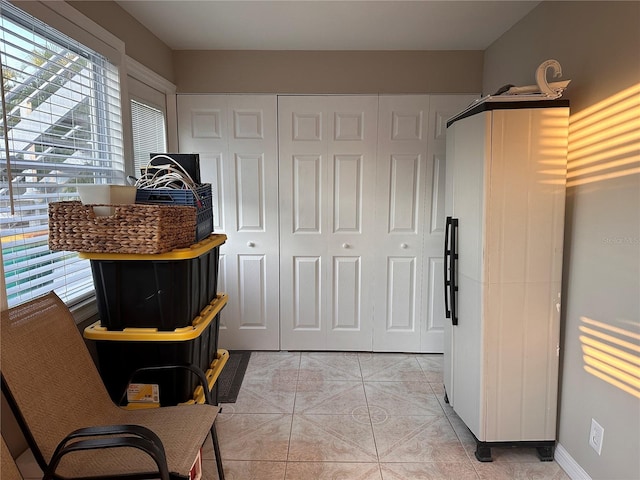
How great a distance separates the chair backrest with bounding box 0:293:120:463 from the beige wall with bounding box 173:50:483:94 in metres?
2.11

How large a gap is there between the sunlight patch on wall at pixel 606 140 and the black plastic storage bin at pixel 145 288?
1.76 metres

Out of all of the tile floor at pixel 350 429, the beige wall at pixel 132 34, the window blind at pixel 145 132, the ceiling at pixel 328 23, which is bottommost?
the tile floor at pixel 350 429

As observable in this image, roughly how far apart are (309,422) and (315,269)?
3.95 ft

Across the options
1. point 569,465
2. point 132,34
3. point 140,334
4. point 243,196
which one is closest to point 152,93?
point 132,34

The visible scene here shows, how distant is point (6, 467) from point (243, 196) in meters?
2.27

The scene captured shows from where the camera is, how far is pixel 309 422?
234 centimetres

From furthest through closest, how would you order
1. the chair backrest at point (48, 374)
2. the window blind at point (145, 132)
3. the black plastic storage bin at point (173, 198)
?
the window blind at point (145, 132)
the black plastic storage bin at point (173, 198)
the chair backrest at point (48, 374)

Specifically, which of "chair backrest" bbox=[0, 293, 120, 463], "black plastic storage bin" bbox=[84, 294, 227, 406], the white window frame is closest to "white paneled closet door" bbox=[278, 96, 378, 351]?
the white window frame

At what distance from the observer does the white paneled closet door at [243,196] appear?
305cm

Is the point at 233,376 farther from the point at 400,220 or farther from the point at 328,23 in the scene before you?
the point at 328,23

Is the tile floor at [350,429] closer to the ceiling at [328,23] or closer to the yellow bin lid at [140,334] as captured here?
the yellow bin lid at [140,334]

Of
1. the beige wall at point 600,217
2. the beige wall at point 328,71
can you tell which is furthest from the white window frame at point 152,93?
the beige wall at point 600,217

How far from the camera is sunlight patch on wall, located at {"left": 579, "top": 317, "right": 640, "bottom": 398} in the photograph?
1541 millimetres

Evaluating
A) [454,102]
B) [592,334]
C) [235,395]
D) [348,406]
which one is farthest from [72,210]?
[454,102]
